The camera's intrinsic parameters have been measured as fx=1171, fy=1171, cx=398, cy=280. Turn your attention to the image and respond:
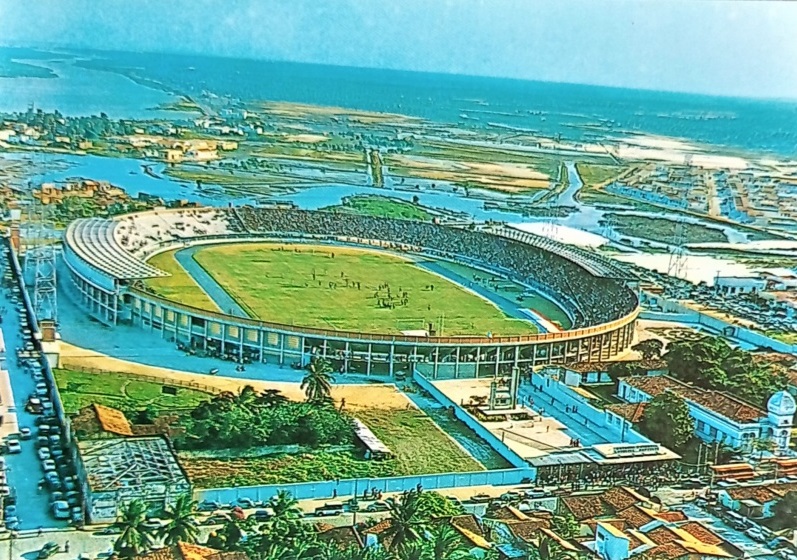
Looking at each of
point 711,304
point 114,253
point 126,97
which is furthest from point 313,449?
point 711,304

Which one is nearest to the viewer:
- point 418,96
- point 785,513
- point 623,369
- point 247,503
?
point 247,503

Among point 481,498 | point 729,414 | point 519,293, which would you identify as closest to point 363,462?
point 481,498

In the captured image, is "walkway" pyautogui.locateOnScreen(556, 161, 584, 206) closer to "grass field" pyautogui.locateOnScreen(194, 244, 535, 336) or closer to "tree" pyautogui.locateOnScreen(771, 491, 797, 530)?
"grass field" pyautogui.locateOnScreen(194, 244, 535, 336)

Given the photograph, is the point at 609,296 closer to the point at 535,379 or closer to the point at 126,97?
the point at 535,379

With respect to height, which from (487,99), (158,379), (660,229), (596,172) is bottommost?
(158,379)

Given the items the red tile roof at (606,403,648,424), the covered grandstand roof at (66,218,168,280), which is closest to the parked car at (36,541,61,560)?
the covered grandstand roof at (66,218,168,280)

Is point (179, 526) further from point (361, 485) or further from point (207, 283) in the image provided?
point (207, 283)
